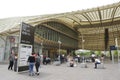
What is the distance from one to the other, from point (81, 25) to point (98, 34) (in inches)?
431

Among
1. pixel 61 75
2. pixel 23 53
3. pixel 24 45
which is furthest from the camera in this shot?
pixel 24 45

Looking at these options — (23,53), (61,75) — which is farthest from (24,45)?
(61,75)

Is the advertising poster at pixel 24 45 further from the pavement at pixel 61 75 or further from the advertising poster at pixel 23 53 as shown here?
the pavement at pixel 61 75

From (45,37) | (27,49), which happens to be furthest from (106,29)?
(27,49)

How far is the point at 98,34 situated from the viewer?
6275 cm

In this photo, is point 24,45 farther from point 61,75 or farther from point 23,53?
point 61,75

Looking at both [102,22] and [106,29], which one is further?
[106,29]

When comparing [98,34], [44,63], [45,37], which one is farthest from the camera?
[98,34]

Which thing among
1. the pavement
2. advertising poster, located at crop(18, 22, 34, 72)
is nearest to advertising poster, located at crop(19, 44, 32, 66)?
advertising poster, located at crop(18, 22, 34, 72)

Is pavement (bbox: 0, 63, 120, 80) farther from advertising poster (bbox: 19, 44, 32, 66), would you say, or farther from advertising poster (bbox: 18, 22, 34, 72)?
advertising poster (bbox: 19, 44, 32, 66)

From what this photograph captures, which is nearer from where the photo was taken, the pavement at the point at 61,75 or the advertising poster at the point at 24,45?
the pavement at the point at 61,75

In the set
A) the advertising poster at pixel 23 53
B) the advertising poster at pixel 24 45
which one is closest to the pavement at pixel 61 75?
the advertising poster at pixel 24 45

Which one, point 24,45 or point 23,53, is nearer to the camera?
point 23,53

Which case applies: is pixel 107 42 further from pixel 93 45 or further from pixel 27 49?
pixel 27 49
